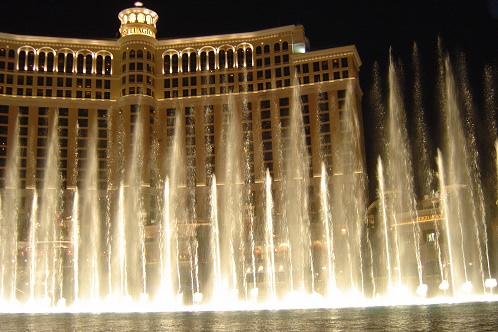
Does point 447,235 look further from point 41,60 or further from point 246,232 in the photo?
point 41,60

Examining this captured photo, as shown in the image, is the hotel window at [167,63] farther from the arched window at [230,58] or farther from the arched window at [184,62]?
the arched window at [230,58]

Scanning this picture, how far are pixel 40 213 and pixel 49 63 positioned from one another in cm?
1979

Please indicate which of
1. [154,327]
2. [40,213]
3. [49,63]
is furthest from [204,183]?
[154,327]

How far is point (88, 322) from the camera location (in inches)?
829

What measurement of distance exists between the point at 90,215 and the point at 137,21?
87.0 ft

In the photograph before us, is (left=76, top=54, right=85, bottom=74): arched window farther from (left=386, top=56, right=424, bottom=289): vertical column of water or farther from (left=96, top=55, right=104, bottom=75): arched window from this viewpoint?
(left=386, top=56, right=424, bottom=289): vertical column of water

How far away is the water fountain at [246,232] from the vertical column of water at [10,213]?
17 cm

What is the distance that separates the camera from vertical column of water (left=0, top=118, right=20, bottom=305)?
52.2m

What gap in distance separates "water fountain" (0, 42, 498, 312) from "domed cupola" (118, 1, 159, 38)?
1263 centimetres

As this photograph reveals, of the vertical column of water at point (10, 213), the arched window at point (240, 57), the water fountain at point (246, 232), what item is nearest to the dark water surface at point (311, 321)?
the water fountain at point (246, 232)

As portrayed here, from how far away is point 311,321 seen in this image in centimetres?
1861

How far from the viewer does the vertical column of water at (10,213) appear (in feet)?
171

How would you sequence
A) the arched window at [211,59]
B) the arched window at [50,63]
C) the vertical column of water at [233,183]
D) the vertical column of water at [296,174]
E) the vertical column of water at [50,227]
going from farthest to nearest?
the arched window at [211,59], the arched window at [50,63], the vertical column of water at [296,174], the vertical column of water at [233,183], the vertical column of water at [50,227]

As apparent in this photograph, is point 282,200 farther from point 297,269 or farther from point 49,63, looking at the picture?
point 49,63
